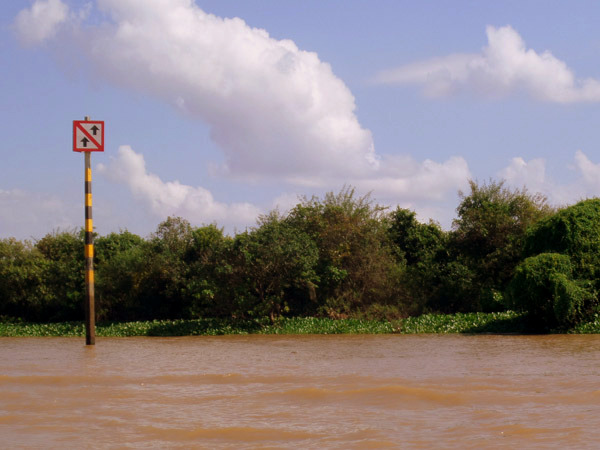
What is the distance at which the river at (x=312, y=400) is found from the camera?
7422 mm

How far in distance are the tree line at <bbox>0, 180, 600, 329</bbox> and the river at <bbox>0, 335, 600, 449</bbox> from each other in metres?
6.12

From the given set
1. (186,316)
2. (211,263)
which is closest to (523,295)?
(211,263)

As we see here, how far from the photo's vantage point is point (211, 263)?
30797 millimetres

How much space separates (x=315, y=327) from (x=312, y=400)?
18.2 m

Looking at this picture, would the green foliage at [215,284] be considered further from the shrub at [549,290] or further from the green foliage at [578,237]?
the green foliage at [578,237]

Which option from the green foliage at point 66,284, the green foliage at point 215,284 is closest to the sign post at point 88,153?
the green foliage at point 215,284

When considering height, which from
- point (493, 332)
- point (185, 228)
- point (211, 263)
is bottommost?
point (493, 332)

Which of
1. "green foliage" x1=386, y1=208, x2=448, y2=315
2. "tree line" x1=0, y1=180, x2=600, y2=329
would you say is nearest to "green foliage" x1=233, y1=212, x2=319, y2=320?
"tree line" x1=0, y1=180, x2=600, y2=329

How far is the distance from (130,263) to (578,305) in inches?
1019

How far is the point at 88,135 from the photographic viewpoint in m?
21.5

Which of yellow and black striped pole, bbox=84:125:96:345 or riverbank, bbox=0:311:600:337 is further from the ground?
yellow and black striped pole, bbox=84:125:96:345

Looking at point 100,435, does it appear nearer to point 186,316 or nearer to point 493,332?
point 493,332

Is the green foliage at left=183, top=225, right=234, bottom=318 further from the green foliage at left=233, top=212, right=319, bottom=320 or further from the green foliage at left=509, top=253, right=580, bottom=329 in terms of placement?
the green foliage at left=509, top=253, right=580, bottom=329

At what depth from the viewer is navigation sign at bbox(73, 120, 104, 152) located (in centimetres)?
2138
